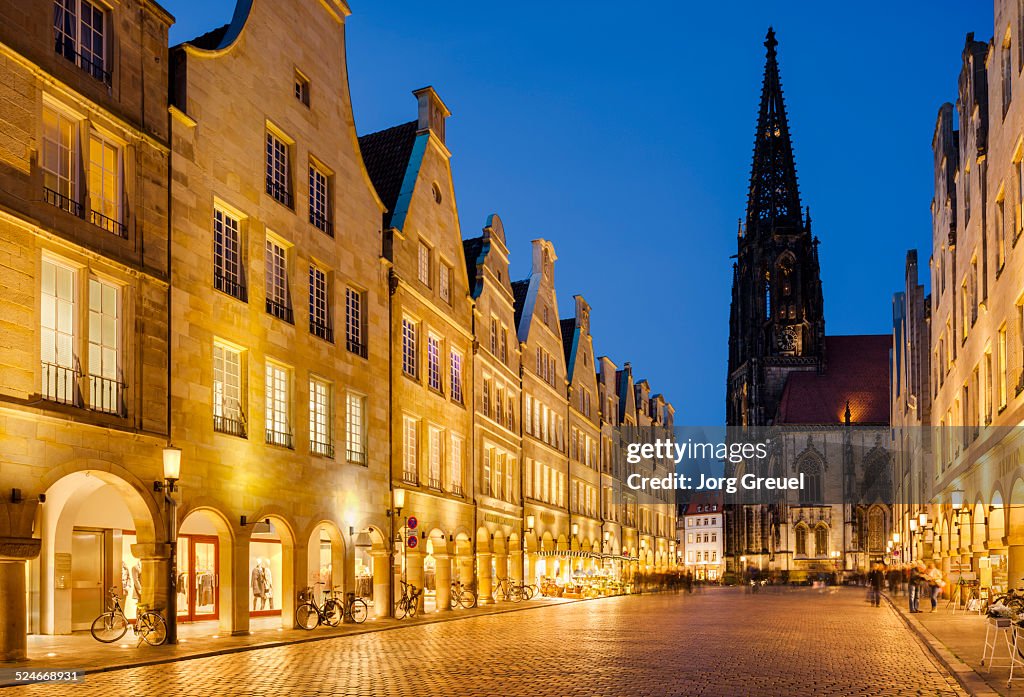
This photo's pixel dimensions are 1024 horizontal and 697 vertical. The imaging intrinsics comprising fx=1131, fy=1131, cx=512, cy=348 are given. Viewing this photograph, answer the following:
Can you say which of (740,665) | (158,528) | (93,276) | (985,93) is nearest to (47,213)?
(93,276)

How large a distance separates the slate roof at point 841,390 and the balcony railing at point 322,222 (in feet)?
303

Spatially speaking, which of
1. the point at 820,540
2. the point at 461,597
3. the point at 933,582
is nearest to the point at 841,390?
the point at 820,540

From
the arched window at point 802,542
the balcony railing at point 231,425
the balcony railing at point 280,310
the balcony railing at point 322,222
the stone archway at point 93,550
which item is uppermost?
the balcony railing at point 322,222

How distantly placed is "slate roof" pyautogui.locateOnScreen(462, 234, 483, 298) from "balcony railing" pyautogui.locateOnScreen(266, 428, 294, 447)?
18.8m

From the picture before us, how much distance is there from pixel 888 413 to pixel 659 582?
56704mm

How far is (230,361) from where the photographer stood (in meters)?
26.3

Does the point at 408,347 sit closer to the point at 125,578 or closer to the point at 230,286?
the point at 230,286

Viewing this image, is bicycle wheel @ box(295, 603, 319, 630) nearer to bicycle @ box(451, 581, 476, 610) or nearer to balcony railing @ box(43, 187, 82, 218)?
balcony railing @ box(43, 187, 82, 218)

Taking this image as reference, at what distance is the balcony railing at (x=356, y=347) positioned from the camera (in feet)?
106

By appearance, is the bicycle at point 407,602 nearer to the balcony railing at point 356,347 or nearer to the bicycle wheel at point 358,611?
the bicycle wheel at point 358,611

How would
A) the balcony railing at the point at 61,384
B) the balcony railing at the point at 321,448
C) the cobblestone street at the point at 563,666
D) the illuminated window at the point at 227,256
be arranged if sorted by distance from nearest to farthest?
the cobblestone street at the point at 563,666, the balcony railing at the point at 61,384, the illuminated window at the point at 227,256, the balcony railing at the point at 321,448

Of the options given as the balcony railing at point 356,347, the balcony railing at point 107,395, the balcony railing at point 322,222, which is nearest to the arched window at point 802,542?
the balcony railing at point 356,347

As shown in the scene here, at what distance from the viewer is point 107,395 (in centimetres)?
2119

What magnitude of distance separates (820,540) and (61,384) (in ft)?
337
